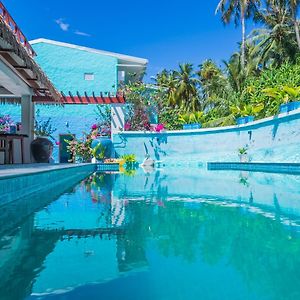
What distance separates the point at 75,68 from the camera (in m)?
20.7

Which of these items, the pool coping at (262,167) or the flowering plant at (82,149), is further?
the flowering plant at (82,149)

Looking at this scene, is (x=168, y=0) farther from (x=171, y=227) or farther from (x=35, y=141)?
(x=171, y=227)

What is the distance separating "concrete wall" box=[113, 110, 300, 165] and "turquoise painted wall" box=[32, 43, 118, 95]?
392cm

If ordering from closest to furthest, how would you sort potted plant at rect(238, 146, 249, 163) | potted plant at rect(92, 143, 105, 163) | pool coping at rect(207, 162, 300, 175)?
1. pool coping at rect(207, 162, 300, 175)
2. potted plant at rect(92, 143, 105, 163)
3. potted plant at rect(238, 146, 249, 163)

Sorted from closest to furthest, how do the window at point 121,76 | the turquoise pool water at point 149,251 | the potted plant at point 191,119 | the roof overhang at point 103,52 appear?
1. the turquoise pool water at point 149,251
2. the roof overhang at point 103,52
3. the potted plant at point 191,119
4. the window at point 121,76

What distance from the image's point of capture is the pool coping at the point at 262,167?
13.2m

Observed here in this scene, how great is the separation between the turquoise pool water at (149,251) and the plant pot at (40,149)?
680 centimetres

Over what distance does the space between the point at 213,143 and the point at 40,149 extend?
30.7 ft

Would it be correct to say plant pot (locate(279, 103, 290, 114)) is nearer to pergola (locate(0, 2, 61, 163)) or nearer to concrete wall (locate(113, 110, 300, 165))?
concrete wall (locate(113, 110, 300, 165))

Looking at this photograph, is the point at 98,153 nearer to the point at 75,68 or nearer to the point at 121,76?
the point at 75,68

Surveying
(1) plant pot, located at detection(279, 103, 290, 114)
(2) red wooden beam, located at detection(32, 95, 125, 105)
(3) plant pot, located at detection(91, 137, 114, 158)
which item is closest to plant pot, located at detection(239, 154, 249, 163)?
(1) plant pot, located at detection(279, 103, 290, 114)

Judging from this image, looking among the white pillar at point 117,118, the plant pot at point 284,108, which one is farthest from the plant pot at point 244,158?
the white pillar at point 117,118

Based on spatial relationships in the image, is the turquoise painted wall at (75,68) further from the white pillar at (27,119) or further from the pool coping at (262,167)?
the white pillar at (27,119)

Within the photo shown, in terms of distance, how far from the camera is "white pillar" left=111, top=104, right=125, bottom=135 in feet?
55.2
